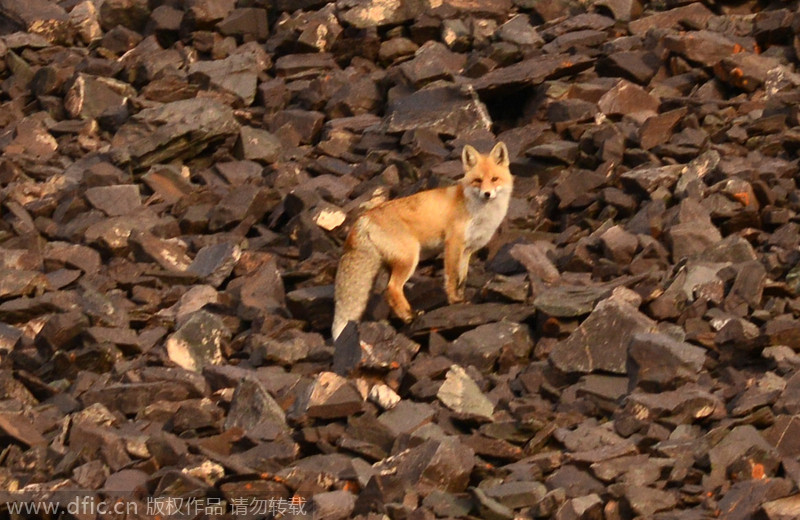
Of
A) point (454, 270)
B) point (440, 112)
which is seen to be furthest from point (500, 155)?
point (440, 112)

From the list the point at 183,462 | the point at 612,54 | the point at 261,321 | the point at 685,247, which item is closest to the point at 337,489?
the point at 183,462

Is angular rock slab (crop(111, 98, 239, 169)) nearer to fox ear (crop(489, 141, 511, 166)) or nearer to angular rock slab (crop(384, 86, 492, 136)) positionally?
angular rock slab (crop(384, 86, 492, 136))

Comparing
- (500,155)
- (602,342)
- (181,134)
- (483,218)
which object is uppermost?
(500,155)

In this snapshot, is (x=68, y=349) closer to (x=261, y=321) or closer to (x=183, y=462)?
(x=261, y=321)

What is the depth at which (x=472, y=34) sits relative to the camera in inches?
821

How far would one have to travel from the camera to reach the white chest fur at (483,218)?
46.1 ft

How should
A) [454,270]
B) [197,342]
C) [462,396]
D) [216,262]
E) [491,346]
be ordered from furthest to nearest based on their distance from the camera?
[216,262] < [454,270] < [197,342] < [491,346] < [462,396]

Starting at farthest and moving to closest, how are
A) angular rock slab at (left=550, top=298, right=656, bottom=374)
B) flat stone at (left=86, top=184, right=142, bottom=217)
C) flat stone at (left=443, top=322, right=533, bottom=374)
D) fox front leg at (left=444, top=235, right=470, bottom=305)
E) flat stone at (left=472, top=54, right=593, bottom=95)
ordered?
flat stone at (left=472, top=54, right=593, bottom=95) → flat stone at (left=86, top=184, right=142, bottom=217) → fox front leg at (left=444, top=235, right=470, bottom=305) → flat stone at (left=443, top=322, right=533, bottom=374) → angular rock slab at (left=550, top=298, right=656, bottom=374)

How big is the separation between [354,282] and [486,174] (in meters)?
1.95

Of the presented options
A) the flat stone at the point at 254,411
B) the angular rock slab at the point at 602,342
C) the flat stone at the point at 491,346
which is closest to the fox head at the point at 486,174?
the flat stone at the point at 491,346

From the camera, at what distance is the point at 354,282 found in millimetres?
13406

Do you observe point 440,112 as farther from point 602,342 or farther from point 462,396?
point 462,396

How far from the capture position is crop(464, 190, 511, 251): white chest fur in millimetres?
14062

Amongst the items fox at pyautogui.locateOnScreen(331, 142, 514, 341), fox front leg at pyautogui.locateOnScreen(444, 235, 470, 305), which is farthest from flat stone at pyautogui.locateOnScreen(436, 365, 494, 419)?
fox front leg at pyautogui.locateOnScreen(444, 235, 470, 305)
